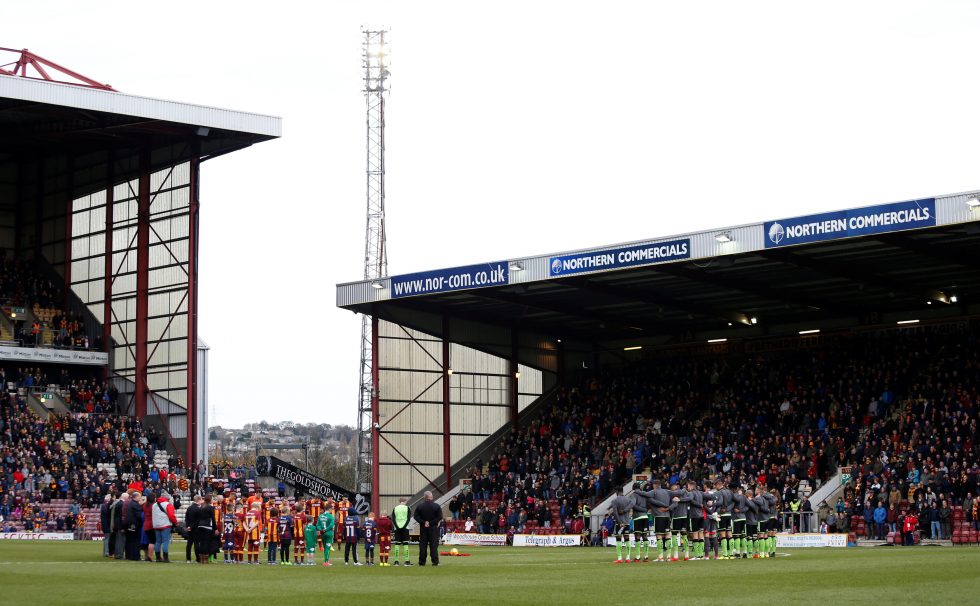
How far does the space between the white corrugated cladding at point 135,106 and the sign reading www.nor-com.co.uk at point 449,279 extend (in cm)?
1217

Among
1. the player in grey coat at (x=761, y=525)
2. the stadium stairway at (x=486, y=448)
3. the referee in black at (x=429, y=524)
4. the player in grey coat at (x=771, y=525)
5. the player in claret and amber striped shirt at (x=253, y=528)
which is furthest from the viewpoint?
the stadium stairway at (x=486, y=448)

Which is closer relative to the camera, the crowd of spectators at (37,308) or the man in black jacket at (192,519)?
the man in black jacket at (192,519)

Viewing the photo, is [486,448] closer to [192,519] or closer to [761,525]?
[761,525]

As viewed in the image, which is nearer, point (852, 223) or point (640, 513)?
point (640, 513)

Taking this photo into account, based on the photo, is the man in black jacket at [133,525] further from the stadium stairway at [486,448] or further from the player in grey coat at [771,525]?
the stadium stairway at [486,448]

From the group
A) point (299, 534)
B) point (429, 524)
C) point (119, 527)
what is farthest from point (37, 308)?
point (429, 524)

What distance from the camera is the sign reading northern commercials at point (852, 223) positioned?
→ 111ft

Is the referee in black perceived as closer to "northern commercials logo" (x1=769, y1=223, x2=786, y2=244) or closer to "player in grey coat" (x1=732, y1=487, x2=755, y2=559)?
"player in grey coat" (x1=732, y1=487, x2=755, y2=559)

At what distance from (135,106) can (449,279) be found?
640 inches

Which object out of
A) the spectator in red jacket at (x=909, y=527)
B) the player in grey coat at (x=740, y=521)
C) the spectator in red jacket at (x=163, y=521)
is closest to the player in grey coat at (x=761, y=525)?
the player in grey coat at (x=740, y=521)

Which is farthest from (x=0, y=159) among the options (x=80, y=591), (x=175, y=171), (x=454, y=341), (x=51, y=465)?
(x=80, y=591)

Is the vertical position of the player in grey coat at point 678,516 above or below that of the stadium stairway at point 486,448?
below

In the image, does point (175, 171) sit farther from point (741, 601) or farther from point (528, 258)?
point (741, 601)

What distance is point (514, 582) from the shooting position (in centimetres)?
1969
